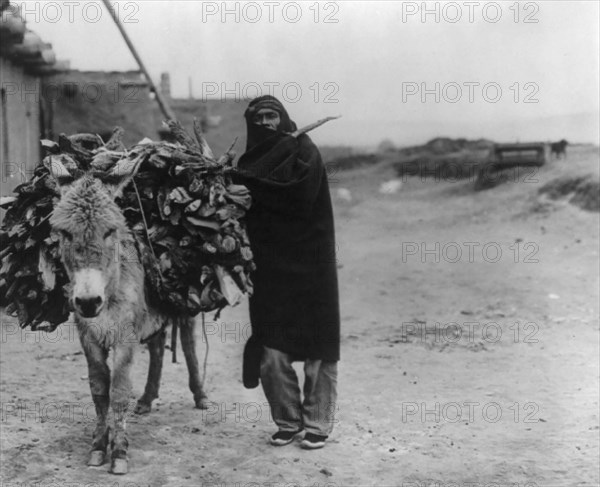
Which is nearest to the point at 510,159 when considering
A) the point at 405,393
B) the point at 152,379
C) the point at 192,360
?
the point at 405,393

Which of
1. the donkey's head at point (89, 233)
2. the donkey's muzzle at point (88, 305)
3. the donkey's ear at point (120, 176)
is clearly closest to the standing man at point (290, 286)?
the donkey's ear at point (120, 176)

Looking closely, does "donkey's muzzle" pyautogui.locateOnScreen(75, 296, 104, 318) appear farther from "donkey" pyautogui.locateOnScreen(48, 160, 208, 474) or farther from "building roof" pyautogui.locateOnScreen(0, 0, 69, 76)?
"building roof" pyautogui.locateOnScreen(0, 0, 69, 76)

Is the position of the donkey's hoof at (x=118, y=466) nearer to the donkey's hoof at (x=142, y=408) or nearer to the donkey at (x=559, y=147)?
the donkey's hoof at (x=142, y=408)

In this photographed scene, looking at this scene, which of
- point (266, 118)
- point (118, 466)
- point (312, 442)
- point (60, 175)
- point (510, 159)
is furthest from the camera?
point (510, 159)

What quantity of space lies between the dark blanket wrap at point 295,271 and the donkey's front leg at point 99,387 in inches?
38.8

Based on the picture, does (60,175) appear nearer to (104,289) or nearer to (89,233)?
(89,233)

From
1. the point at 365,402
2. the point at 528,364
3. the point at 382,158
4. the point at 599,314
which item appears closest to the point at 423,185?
the point at 382,158

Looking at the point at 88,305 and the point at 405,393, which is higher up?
the point at 88,305

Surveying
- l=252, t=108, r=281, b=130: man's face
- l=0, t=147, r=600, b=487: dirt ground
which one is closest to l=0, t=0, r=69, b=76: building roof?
l=0, t=147, r=600, b=487: dirt ground

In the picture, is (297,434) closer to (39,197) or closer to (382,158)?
(39,197)

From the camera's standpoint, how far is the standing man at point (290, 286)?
4336 millimetres

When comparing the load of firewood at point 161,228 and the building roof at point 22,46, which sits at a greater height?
the building roof at point 22,46

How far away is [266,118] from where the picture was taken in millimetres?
4395

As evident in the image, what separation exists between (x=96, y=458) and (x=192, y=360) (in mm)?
1330
